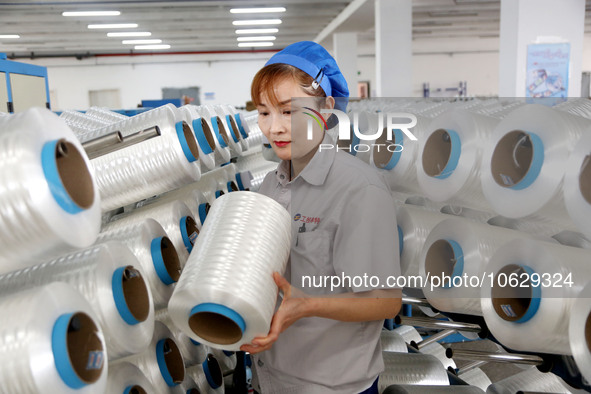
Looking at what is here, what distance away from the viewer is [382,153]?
153 centimetres

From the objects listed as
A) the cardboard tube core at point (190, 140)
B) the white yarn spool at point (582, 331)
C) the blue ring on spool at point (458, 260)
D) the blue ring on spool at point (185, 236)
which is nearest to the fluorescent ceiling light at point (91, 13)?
the cardboard tube core at point (190, 140)

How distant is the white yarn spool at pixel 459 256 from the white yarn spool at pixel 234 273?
413 mm

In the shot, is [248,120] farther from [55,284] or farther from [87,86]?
[87,86]

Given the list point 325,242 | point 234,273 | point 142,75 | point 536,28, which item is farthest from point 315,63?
point 142,75

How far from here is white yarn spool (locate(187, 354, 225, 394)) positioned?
1597 millimetres

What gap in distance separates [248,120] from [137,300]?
1.85m

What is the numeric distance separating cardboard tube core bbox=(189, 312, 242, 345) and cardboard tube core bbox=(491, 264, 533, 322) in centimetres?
51

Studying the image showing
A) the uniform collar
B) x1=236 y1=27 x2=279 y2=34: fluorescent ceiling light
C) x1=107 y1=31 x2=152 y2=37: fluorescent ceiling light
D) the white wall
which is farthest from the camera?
the white wall

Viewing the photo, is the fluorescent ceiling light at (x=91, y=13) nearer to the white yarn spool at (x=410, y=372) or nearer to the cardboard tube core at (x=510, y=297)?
the white yarn spool at (x=410, y=372)

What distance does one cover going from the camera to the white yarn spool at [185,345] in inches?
57.6

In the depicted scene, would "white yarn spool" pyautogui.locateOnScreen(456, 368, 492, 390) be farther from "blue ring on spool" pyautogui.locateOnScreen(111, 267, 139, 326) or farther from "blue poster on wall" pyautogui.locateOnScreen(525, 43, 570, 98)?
"blue poster on wall" pyautogui.locateOnScreen(525, 43, 570, 98)

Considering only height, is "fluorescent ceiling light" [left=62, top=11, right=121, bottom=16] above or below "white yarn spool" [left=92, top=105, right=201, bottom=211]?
above

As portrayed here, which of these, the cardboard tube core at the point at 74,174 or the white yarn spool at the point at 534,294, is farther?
the white yarn spool at the point at 534,294

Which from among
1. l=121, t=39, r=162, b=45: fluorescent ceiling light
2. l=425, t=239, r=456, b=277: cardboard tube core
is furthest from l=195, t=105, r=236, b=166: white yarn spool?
l=121, t=39, r=162, b=45: fluorescent ceiling light
